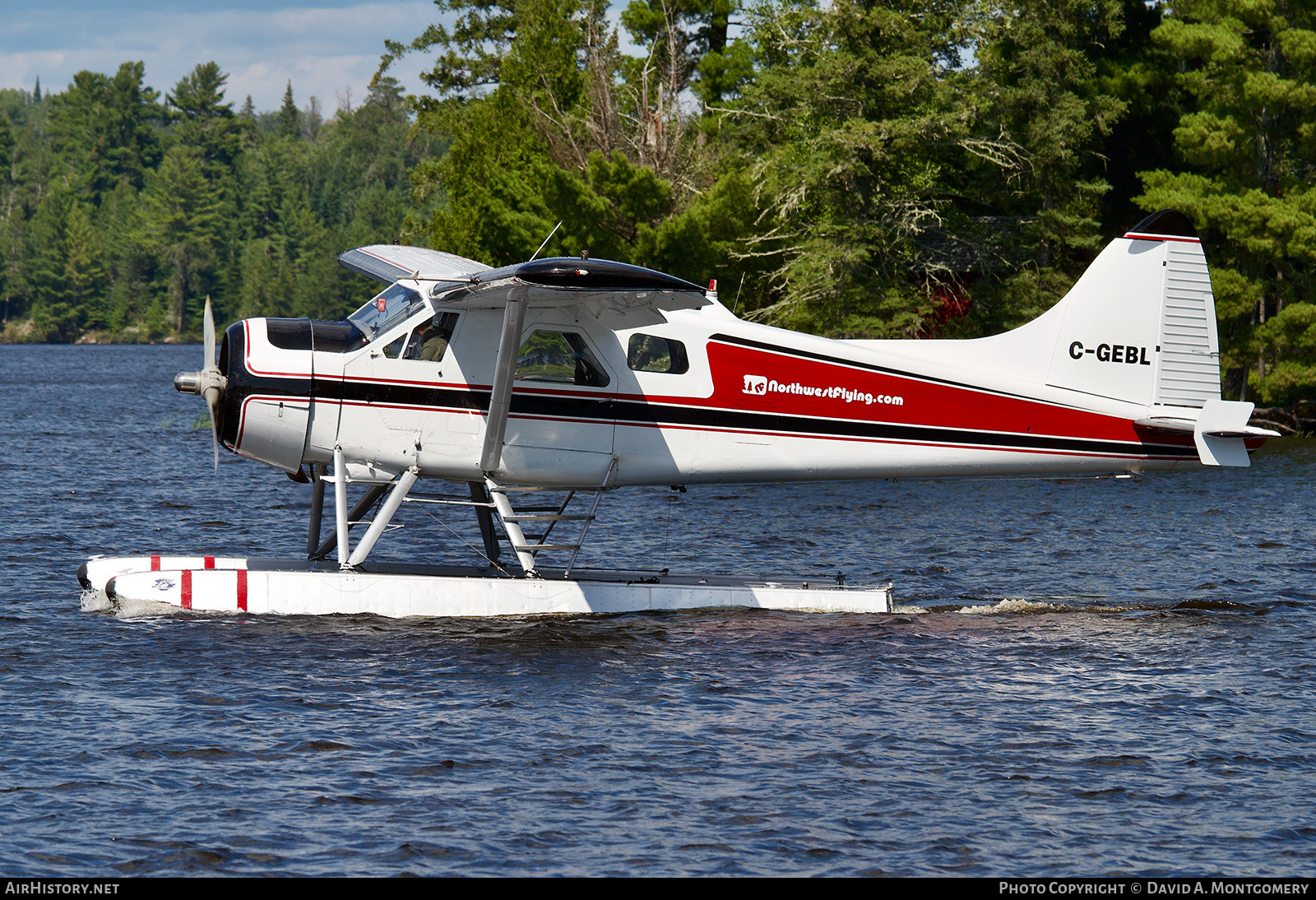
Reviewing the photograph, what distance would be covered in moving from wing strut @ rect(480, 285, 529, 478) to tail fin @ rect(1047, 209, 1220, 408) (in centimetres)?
528

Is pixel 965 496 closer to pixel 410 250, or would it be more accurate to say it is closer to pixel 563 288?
pixel 410 250

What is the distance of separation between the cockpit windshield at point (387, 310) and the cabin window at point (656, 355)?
6.60 ft

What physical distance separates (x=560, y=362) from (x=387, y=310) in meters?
1.68

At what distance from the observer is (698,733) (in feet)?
29.8

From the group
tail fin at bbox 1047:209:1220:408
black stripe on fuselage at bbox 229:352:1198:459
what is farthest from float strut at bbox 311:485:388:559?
tail fin at bbox 1047:209:1220:408

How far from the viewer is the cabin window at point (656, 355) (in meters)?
11.9

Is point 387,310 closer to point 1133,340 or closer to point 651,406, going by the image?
point 651,406

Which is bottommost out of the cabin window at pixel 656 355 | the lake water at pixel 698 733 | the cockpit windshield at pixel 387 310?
the lake water at pixel 698 733

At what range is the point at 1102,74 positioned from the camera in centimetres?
Answer: 3850

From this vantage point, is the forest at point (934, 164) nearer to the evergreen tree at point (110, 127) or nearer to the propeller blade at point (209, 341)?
the propeller blade at point (209, 341)

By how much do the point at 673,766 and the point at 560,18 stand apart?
Result: 139 feet

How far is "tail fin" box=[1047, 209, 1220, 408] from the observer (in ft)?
41.5

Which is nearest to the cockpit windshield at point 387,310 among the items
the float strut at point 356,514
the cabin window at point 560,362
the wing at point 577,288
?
the wing at point 577,288
